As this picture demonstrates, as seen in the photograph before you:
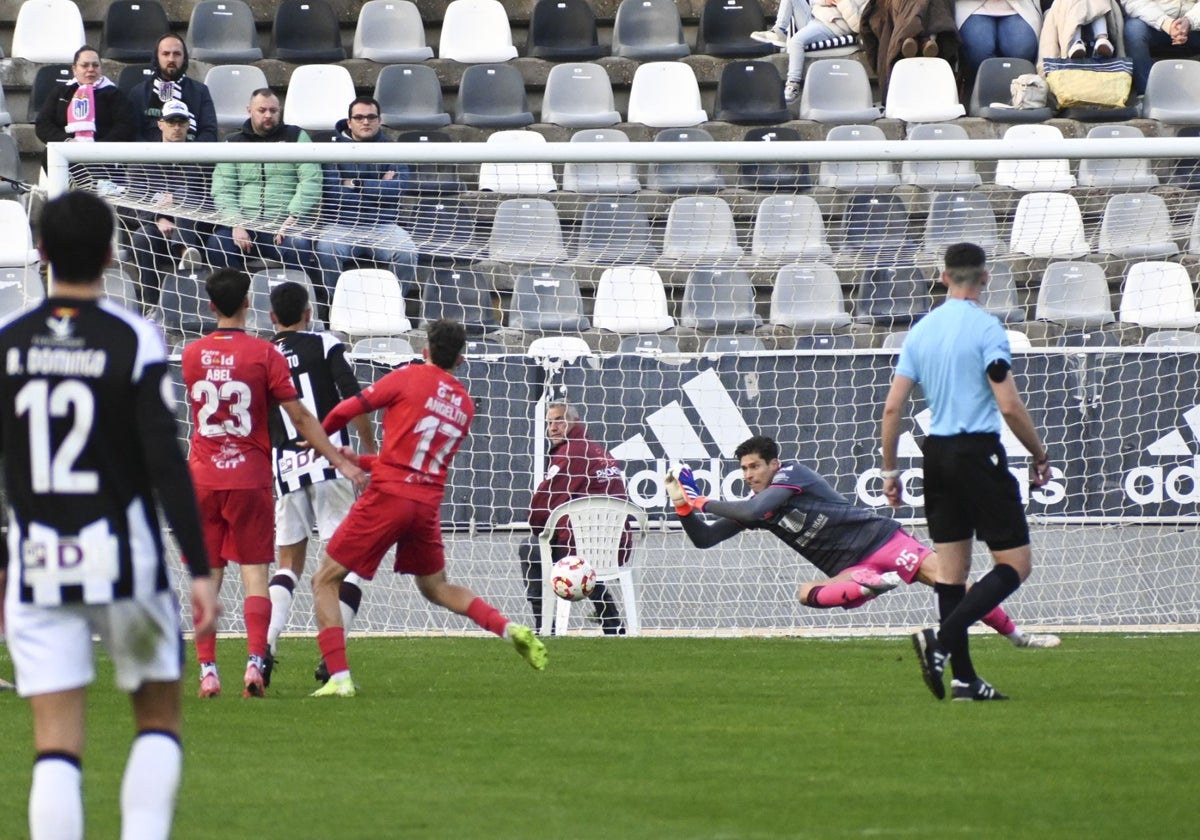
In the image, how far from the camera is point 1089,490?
1241cm

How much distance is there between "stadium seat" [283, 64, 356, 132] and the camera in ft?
52.0

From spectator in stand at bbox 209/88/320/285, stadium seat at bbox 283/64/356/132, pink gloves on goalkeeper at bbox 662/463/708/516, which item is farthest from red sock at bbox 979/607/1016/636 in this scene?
stadium seat at bbox 283/64/356/132

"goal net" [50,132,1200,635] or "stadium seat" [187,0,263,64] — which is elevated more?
"stadium seat" [187,0,263,64]

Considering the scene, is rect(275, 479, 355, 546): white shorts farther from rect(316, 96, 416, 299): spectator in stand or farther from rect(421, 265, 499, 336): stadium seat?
rect(421, 265, 499, 336): stadium seat

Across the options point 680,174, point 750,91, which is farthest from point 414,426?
point 750,91

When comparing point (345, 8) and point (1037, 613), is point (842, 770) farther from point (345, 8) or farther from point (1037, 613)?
point (345, 8)

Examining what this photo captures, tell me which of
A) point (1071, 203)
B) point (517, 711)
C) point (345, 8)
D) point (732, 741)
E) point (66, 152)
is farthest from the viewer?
point (345, 8)

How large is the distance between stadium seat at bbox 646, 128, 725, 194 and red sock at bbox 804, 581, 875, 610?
418 cm

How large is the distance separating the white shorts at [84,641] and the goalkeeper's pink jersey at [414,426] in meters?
4.16

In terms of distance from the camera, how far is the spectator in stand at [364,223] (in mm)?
12055

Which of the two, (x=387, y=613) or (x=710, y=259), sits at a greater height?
(x=710, y=259)

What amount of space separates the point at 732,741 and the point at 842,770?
818mm

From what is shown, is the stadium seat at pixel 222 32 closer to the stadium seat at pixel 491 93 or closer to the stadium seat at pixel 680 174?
the stadium seat at pixel 491 93

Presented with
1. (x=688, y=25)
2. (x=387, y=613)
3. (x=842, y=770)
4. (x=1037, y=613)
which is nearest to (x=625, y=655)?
(x=387, y=613)
